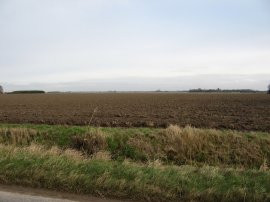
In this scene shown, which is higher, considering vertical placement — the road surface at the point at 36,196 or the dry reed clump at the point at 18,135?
the road surface at the point at 36,196

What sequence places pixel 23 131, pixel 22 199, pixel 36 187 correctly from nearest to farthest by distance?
pixel 22 199 → pixel 36 187 → pixel 23 131

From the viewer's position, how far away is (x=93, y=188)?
22.6 feet

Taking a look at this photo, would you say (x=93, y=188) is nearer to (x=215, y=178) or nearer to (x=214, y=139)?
(x=215, y=178)

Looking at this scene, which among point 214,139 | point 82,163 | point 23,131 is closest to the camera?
point 82,163

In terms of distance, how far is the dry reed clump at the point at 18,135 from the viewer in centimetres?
1667

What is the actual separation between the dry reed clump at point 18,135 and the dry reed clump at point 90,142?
91.5 inches

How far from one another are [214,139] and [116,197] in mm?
9625

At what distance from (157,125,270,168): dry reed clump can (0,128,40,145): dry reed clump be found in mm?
6045

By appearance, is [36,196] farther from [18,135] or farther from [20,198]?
[18,135]

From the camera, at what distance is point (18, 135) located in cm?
1709

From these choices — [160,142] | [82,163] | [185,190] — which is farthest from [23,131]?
[185,190]

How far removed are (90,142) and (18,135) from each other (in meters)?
3.96

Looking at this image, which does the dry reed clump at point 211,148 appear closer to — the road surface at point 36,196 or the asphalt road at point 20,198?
the road surface at point 36,196

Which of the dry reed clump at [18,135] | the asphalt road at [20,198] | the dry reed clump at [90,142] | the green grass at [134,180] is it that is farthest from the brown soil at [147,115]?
the asphalt road at [20,198]
